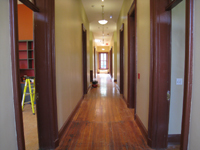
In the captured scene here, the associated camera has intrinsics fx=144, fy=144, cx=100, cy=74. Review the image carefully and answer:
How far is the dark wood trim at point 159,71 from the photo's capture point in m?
2.07

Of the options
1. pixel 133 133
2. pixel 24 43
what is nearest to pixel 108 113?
pixel 133 133

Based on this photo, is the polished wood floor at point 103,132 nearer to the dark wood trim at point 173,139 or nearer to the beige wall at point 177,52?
the dark wood trim at point 173,139

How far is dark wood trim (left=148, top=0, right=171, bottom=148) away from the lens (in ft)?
6.80

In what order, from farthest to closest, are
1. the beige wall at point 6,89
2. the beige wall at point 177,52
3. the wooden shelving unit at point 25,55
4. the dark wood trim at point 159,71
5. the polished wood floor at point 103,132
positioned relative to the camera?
the wooden shelving unit at point 25,55 < the polished wood floor at point 103,132 < the beige wall at point 177,52 < the dark wood trim at point 159,71 < the beige wall at point 6,89

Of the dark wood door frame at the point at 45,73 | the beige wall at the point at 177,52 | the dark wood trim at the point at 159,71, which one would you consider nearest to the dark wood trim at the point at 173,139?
the dark wood trim at the point at 159,71

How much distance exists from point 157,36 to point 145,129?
63.0 inches

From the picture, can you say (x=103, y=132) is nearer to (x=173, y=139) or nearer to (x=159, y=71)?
(x=173, y=139)

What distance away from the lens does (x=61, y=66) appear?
2.67m

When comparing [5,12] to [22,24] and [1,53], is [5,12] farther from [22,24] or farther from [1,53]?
[22,24]

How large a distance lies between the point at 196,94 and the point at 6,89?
1598mm

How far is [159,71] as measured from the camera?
83.2 inches

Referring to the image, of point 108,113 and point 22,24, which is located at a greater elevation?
point 22,24

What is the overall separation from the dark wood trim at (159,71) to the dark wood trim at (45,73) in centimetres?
152

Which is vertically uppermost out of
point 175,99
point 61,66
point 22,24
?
point 22,24
